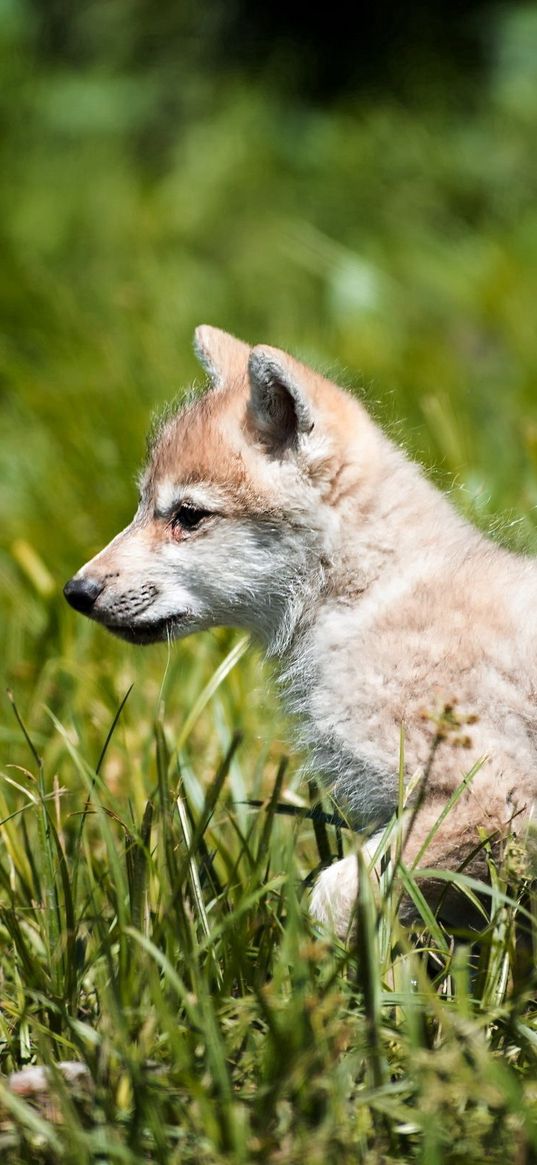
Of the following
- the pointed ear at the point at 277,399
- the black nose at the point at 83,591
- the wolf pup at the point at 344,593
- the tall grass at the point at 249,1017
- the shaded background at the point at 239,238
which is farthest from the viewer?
the shaded background at the point at 239,238

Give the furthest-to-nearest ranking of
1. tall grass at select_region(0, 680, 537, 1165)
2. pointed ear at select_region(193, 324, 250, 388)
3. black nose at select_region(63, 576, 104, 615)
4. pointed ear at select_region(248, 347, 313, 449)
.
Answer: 1. pointed ear at select_region(193, 324, 250, 388)
2. black nose at select_region(63, 576, 104, 615)
3. pointed ear at select_region(248, 347, 313, 449)
4. tall grass at select_region(0, 680, 537, 1165)

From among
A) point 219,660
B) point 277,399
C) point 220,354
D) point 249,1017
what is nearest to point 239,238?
point 219,660

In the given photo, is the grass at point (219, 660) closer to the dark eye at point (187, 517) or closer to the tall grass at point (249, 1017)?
the tall grass at point (249, 1017)

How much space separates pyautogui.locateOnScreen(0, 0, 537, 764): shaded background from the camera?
189 inches

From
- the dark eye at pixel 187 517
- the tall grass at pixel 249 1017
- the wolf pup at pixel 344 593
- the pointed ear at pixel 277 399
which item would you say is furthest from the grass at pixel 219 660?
the pointed ear at pixel 277 399

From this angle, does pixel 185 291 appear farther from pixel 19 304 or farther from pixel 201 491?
pixel 201 491

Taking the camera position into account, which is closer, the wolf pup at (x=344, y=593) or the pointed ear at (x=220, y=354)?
the wolf pup at (x=344, y=593)

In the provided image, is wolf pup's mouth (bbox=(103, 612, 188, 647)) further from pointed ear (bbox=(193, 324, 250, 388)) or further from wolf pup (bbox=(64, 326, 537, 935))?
pointed ear (bbox=(193, 324, 250, 388))

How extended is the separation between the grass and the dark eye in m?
0.29

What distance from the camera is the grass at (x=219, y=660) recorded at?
192cm

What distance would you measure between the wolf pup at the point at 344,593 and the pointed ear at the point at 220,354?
0.08 m

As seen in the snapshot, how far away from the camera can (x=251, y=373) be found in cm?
287

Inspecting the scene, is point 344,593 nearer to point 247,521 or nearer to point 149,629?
point 247,521

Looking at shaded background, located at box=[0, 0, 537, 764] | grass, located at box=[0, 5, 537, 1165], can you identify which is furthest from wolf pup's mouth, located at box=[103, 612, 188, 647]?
shaded background, located at box=[0, 0, 537, 764]
